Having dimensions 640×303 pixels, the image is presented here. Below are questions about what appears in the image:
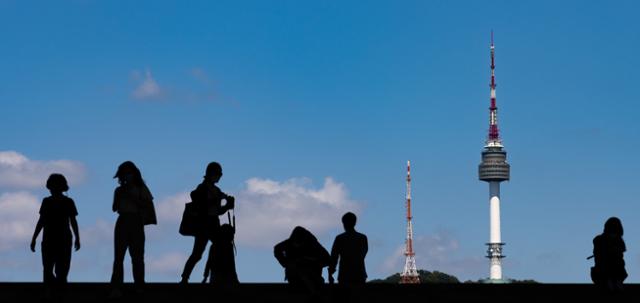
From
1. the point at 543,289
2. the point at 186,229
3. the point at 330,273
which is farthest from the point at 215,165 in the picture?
the point at 543,289

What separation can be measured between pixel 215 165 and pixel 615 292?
20.0 feet

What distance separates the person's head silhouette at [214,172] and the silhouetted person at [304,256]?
150 cm

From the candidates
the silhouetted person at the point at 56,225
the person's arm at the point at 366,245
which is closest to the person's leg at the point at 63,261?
the silhouetted person at the point at 56,225

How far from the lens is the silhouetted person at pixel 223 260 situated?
18.5 metres

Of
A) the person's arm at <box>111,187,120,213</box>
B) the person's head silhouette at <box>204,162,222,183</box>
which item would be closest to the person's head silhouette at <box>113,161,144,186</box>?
the person's arm at <box>111,187,120,213</box>

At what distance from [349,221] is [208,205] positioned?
9.31ft

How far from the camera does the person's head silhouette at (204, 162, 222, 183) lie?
1794 cm

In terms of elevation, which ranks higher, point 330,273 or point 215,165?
point 215,165

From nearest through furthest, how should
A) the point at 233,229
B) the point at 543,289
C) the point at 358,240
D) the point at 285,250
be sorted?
the point at 358,240, the point at 285,250, the point at 233,229, the point at 543,289

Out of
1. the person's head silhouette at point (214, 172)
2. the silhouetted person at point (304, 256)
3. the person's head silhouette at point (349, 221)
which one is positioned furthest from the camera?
the person's head silhouette at point (214, 172)

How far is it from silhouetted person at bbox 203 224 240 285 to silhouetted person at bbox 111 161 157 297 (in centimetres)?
192

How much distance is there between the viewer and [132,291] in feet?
58.2

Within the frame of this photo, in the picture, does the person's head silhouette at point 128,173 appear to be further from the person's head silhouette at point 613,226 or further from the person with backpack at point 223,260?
the person's head silhouette at point 613,226

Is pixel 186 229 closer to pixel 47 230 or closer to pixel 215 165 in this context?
pixel 215 165
